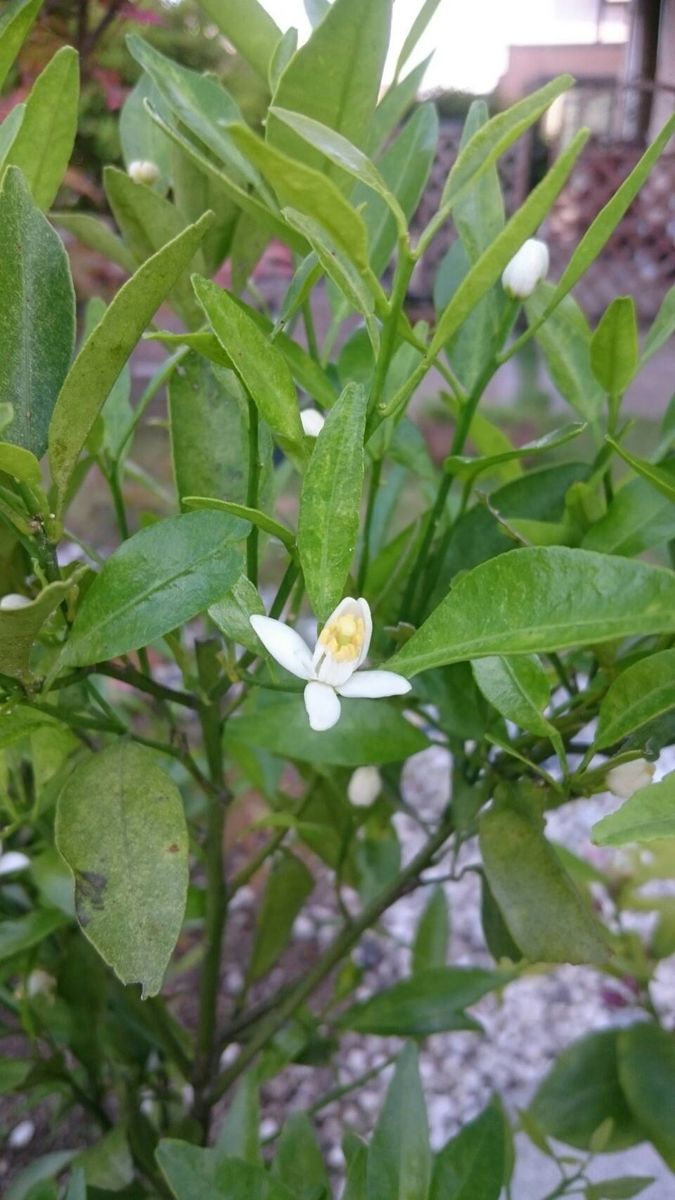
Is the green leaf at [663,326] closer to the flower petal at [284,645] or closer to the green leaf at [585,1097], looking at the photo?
the flower petal at [284,645]

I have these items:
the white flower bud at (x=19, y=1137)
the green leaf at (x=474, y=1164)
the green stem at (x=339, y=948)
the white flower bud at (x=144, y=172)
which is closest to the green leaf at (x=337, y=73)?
the white flower bud at (x=144, y=172)

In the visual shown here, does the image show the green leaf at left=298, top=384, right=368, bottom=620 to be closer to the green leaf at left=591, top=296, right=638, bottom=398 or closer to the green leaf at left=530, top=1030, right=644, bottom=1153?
the green leaf at left=591, top=296, right=638, bottom=398

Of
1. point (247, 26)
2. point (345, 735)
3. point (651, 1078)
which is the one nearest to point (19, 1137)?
point (651, 1078)

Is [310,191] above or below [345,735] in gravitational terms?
above

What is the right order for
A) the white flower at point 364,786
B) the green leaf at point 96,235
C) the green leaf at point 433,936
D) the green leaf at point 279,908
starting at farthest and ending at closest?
the green leaf at point 433,936 < the green leaf at point 279,908 < the white flower at point 364,786 < the green leaf at point 96,235

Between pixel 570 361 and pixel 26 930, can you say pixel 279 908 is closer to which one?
pixel 26 930

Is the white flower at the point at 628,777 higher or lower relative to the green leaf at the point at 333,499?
lower

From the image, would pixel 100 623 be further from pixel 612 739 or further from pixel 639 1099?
pixel 639 1099
